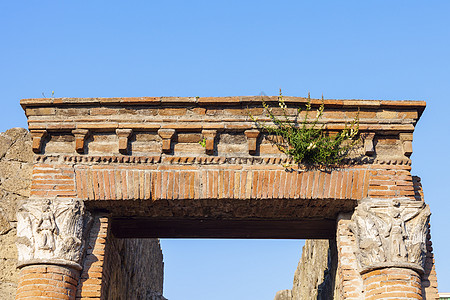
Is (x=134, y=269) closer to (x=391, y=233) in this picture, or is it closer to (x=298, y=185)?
(x=298, y=185)

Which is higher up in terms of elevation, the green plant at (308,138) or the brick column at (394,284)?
the green plant at (308,138)

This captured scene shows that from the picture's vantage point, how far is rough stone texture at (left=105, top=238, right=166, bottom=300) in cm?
746

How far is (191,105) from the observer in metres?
A: 6.72

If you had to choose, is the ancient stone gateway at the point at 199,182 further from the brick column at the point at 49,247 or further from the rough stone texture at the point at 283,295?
the rough stone texture at the point at 283,295

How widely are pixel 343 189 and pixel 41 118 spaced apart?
3.58 m

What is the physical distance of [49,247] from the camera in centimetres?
609

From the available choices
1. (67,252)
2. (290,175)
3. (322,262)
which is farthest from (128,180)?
(322,262)

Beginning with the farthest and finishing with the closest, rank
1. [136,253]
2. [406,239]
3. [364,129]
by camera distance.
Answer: [136,253], [364,129], [406,239]

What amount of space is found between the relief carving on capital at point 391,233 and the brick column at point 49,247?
3.07 m

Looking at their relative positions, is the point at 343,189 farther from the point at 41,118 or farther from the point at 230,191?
the point at 41,118

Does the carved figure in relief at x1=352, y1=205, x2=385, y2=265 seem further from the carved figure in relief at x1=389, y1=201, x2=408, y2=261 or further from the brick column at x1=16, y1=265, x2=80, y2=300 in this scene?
the brick column at x1=16, y1=265, x2=80, y2=300

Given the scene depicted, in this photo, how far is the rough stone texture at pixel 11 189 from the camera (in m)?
6.51

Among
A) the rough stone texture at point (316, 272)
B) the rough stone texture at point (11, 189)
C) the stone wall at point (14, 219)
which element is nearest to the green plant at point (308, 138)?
the rough stone texture at point (316, 272)

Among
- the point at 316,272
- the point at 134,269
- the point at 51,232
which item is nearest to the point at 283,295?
the point at 316,272
